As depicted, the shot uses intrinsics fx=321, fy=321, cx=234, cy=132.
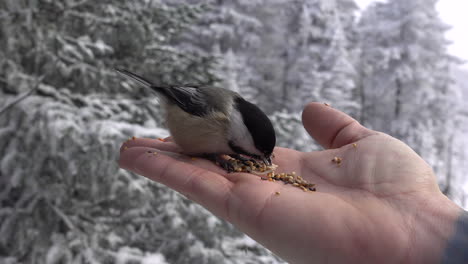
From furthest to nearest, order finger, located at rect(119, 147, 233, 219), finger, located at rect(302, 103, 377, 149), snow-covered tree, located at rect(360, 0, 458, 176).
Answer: snow-covered tree, located at rect(360, 0, 458, 176) < finger, located at rect(302, 103, 377, 149) < finger, located at rect(119, 147, 233, 219)

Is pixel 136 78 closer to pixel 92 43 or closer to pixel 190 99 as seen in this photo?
pixel 190 99

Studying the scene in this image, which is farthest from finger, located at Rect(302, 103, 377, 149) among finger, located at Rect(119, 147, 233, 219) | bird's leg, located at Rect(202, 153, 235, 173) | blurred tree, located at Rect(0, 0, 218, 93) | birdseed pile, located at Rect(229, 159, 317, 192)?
blurred tree, located at Rect(0, 0, 218, 93)

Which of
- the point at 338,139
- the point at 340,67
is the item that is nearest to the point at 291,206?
the point at 338,139

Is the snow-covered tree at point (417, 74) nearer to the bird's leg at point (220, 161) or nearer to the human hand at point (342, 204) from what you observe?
the human hand at point (342, 204)

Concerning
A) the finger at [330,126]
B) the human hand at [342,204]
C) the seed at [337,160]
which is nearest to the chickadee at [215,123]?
the human hand at [342,204]

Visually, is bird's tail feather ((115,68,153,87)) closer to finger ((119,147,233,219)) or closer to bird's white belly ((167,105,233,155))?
Answer: bird's white belly ((167,105,233,155))

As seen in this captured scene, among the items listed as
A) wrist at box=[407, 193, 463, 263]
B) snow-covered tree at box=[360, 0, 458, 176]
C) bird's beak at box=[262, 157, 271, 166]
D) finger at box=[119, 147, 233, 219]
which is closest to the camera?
wrist at box=[407, 193, 463, 263]

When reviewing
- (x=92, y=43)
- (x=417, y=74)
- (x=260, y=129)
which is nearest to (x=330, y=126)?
(x=260, y=129)
